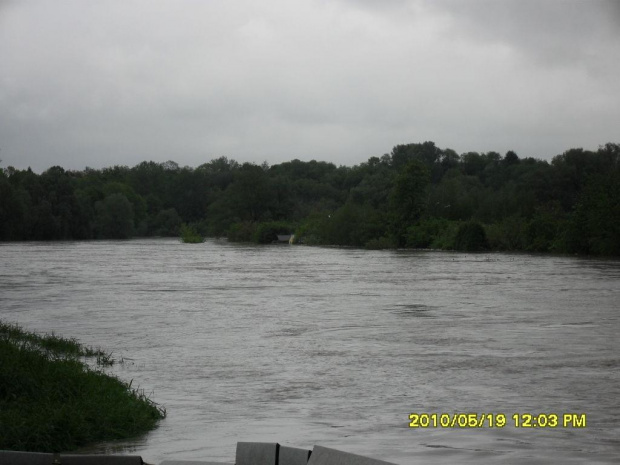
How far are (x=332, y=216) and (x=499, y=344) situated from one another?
8559 cm

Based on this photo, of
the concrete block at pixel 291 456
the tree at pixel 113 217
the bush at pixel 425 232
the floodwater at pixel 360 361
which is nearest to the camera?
the concrete block at pixel 291 456

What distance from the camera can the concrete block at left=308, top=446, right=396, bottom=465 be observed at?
17.6 ft

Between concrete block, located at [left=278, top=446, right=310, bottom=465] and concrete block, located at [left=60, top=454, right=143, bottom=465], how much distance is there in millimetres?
1067

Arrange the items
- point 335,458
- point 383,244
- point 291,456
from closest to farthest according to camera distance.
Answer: point 335,458 < point 291,456 < point 383,244

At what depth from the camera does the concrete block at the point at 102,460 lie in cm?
615

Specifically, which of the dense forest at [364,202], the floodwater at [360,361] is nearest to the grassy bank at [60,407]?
the floodwater at [360,361]

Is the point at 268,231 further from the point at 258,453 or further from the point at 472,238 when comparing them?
the point at 258,453

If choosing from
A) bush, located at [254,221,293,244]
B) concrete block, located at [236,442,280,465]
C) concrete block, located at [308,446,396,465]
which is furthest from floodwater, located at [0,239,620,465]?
bush, located at [254,221,293,244]

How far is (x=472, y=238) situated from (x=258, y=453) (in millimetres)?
71368

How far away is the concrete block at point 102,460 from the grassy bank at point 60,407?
1.65m
